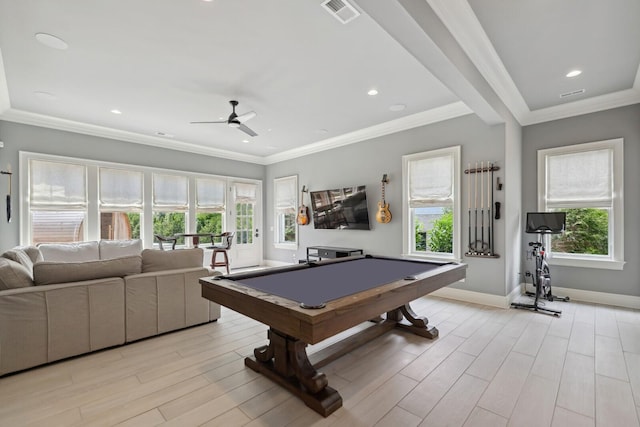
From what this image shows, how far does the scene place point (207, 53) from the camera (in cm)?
292

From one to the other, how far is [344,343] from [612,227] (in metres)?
4.13

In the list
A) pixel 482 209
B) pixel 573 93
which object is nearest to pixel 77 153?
pixel 482 209

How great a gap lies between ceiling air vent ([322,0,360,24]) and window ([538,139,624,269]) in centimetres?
380

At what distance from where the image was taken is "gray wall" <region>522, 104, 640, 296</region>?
3.78m

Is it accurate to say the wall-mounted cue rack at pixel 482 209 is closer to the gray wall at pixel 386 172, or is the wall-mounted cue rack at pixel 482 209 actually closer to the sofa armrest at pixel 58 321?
the gray wall at pixel 386 172

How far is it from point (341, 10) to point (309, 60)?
82 centimetres

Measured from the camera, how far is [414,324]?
308 cm

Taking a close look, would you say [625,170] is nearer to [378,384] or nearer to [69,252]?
[378,384]

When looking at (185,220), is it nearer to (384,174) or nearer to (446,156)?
(384,174)

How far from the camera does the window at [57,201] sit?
4.70m

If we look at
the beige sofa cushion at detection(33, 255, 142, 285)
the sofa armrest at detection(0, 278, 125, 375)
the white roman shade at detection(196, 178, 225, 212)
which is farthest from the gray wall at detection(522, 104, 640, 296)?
the white roman shade at detection(196, 178, 225, 212)

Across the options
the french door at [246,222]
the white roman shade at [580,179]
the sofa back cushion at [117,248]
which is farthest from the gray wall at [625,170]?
the sofa back cushion at [117,248]

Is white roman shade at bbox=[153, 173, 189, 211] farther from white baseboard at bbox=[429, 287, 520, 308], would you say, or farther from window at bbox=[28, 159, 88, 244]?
white baseboard at bbox=[429, 287, 520, 308]

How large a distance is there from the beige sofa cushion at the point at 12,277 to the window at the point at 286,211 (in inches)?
195
